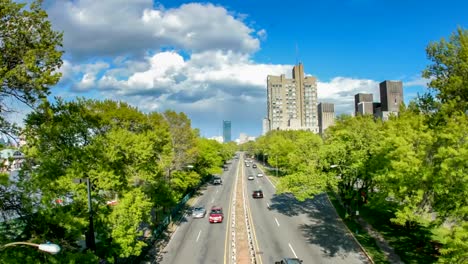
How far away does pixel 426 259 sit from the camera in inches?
986

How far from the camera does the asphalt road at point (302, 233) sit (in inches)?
1065

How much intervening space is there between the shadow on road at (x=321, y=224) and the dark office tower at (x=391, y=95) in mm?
52931

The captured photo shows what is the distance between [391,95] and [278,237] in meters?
77.8

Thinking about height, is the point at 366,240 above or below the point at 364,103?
below

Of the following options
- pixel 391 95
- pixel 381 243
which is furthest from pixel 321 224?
pixel 391 95

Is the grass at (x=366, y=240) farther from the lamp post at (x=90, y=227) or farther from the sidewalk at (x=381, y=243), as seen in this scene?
the lamp post at (x=90, y=227)

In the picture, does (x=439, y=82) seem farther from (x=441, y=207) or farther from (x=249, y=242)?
(x=249, y=242)

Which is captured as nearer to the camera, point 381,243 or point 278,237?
point 381,243

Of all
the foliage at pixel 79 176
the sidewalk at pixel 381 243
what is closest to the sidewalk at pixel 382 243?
the sidewalk at pixel 381 243

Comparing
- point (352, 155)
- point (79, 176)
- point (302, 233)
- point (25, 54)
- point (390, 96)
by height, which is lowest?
point (302, 233)

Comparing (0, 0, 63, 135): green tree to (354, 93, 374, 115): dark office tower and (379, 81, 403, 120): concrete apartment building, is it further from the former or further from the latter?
(354, 93, 374, 115): dark office tower

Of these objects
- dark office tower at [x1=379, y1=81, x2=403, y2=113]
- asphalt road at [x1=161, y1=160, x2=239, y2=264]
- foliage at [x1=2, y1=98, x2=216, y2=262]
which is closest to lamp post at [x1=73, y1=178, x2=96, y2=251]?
foliage at [x1=2, y1=98, x2=216, y2=262]

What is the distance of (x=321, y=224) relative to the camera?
36.8 m

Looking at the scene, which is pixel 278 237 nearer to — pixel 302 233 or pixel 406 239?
pixel 302 233
